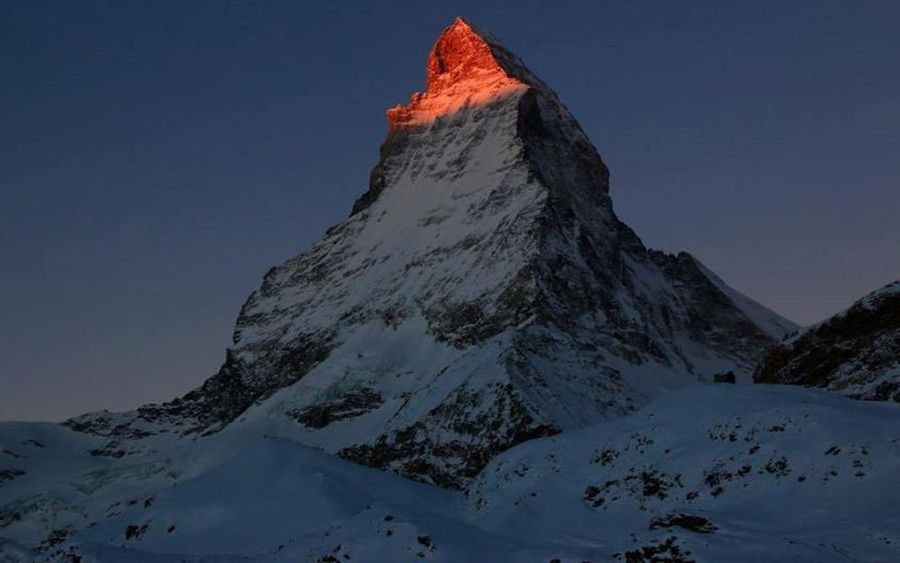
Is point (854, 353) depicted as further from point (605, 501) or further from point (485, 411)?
point (485, 411)

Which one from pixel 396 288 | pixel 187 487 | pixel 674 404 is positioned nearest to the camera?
pixel 674 404

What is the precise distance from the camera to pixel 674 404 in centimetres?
3856

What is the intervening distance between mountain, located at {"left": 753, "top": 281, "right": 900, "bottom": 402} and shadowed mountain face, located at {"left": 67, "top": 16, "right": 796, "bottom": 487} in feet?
64.9

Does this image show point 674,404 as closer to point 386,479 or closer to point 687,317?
point 386,479

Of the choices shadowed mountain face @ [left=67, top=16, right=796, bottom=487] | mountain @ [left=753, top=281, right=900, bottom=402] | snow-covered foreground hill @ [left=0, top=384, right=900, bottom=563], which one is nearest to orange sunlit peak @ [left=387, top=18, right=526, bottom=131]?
shadowed mountain face @ [left=67, top=16, right=796, bottom=487]

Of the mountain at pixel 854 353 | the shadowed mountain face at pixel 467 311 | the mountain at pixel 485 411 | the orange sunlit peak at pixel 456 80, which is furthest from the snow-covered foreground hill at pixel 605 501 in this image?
the orange sunlit peak at pixel 456 80

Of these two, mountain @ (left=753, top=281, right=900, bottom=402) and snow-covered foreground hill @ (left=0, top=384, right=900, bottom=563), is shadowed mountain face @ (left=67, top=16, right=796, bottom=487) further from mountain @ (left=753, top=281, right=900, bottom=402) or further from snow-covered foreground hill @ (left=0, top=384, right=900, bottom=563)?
snow-covered foreground hill @ (left=0, top=384, right=900, bottom=563)

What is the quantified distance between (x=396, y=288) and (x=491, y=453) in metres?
80.5

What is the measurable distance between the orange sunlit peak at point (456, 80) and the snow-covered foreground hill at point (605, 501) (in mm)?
139868

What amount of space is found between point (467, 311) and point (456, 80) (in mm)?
81338

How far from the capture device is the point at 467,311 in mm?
122562

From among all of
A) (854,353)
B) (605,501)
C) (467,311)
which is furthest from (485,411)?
(467,311)

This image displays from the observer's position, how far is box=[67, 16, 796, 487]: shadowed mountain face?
2867 inches

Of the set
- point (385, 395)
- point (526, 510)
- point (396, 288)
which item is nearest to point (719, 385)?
point (526, 510)
